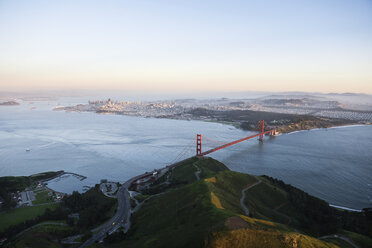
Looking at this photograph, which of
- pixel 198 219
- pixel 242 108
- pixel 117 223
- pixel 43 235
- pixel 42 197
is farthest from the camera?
pixel 242 108

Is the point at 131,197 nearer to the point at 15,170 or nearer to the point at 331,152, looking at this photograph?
the point at 15,170

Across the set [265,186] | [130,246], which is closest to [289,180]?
[265,186]

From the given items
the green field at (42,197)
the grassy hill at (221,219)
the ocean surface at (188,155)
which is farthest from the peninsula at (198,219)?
the ocean surface at (188,155)

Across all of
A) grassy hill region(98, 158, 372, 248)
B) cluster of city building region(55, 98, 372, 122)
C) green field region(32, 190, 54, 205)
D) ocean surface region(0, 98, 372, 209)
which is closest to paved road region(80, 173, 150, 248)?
grassy hill region(98, 158, 372, 248)

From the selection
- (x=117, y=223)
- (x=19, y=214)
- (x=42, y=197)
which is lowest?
(x=42, y=197)

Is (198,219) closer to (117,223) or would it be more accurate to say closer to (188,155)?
(117,223)

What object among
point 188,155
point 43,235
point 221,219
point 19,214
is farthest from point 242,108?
point 43,235
